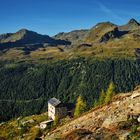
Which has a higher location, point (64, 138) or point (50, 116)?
point (64, 138)

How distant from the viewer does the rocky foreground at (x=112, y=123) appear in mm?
49031

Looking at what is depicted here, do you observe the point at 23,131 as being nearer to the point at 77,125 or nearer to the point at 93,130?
the point at 77,125

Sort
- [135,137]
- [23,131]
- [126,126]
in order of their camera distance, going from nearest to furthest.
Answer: [135,137], [126,126], [23,131]

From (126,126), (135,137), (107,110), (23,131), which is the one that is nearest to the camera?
(135,137)

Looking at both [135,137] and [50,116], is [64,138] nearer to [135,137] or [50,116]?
[135,137]

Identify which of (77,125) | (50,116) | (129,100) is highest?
(129,100)

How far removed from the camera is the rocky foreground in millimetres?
49031

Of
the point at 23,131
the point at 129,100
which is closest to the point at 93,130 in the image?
the point at 129,100

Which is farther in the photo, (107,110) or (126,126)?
(107,110)

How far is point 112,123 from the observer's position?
54.7 m

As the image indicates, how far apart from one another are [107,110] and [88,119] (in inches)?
162

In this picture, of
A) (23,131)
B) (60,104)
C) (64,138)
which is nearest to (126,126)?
(64,138)

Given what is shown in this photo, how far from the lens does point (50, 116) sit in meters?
171

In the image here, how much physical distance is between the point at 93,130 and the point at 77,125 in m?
8.70
